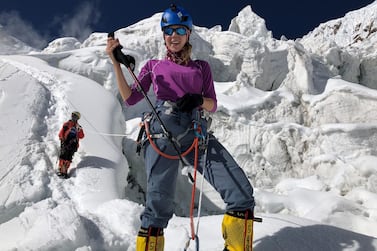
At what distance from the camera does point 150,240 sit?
2381mm

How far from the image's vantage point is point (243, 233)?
240cm

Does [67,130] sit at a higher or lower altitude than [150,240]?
higher

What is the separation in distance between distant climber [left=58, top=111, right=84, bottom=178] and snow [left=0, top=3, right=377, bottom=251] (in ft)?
0.73

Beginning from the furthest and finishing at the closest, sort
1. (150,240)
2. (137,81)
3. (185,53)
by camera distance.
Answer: (185,53), (137,81), (150,240)

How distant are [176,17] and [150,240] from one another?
1735 millimetres

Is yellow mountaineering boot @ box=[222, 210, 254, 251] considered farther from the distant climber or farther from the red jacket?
the red jacket

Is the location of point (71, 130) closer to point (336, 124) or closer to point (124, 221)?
point (124, 221)

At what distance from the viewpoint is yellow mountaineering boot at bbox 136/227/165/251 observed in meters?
2.37

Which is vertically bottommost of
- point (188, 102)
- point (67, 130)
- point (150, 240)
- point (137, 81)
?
point (150, 240)

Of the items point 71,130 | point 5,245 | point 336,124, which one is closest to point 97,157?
point 71,130

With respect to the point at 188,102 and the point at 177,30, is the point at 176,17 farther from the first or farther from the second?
the point at 188,102

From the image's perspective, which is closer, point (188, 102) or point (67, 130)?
point (188, 102)

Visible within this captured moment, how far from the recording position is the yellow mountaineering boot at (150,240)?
7.79ft

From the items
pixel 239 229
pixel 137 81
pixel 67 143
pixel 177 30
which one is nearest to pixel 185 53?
pixel 177 30
